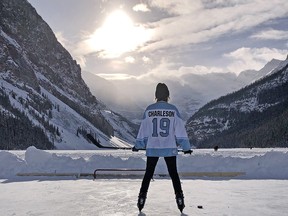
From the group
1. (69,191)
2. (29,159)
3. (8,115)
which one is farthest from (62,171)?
(8,115)

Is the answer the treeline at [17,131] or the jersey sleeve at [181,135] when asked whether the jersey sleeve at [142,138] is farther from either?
the treeline at [17,131]


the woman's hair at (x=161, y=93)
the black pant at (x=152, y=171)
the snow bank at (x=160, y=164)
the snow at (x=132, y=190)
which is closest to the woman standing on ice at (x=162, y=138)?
the black pant at (x=152, y=171)

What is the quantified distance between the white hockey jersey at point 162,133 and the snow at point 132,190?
1260mm

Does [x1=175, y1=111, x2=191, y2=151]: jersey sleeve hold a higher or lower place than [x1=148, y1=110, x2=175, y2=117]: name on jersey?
lower

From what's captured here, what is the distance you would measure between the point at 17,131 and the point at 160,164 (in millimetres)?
142689

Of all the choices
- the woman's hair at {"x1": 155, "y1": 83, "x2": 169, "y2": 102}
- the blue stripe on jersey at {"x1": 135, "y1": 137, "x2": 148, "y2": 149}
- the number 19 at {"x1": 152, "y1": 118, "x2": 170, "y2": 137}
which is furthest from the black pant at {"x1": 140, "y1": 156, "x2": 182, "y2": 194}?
the woman's hair at {"x1": 155, "y1": 83, "x2": 169, "y2": 102}

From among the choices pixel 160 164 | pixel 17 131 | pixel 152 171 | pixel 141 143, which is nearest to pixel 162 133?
pixel 141 143

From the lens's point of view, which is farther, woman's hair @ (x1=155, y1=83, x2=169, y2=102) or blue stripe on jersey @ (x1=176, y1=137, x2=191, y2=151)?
woman's hair @ (x1=155, y1=83, x2=169, y2=102)

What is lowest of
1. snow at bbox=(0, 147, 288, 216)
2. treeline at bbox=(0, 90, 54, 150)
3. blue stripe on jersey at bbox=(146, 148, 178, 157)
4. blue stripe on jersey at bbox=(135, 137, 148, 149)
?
snow at bbox=(0, 147, 288, 216)

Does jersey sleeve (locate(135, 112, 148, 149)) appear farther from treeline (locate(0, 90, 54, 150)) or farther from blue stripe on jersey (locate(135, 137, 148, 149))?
treeline (locate(0, 90, 54, 150))

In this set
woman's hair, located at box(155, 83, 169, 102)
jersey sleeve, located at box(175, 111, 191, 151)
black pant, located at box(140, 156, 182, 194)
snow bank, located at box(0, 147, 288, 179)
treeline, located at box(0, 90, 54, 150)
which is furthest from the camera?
treeline, located at box(0, 90, 54, 150)

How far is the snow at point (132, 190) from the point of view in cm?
802

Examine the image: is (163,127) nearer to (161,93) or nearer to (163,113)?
(163,113)

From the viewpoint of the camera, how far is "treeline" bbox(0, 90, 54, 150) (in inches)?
5641
